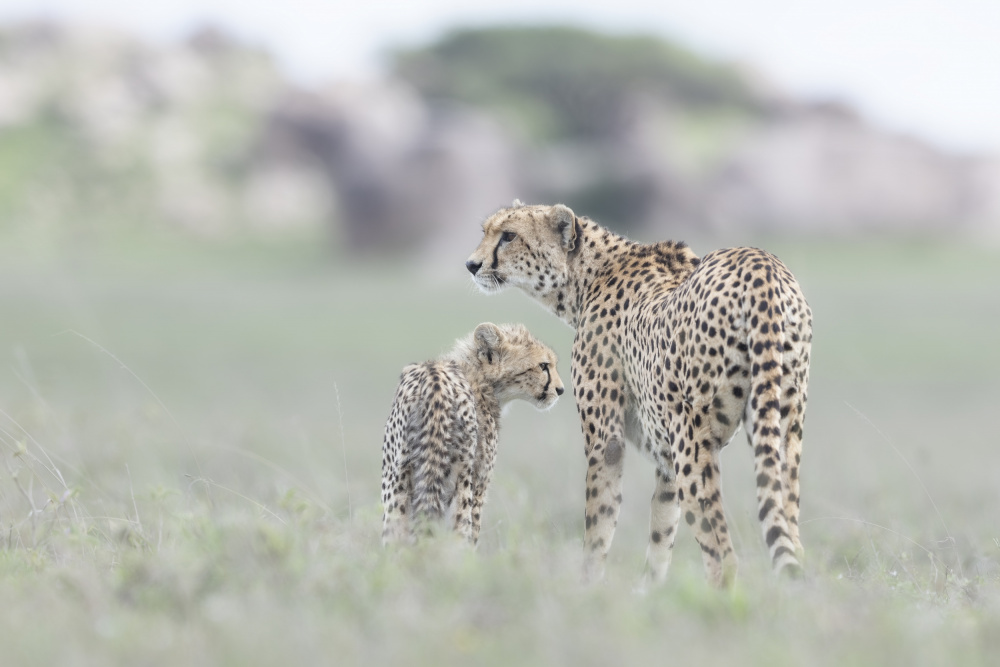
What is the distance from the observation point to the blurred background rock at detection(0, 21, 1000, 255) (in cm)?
3684

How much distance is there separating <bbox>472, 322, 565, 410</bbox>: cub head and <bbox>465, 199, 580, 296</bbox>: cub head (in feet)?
0.74

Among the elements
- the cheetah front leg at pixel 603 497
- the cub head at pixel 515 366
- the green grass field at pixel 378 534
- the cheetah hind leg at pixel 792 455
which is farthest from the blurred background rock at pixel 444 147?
the cheetah hind leg at pixel 792 455

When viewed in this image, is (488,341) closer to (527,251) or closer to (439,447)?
(527,251)

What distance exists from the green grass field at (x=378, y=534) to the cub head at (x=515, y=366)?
399mm

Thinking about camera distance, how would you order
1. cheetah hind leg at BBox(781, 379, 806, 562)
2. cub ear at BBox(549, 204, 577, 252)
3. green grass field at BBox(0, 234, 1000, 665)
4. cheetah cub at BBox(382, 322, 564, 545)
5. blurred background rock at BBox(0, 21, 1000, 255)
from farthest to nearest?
blurred background rock at BBox(0, 21, 1000, 255) → cub ear at BBox(549, 204, 577, 252) → cheetah cub at BBox(382, 322, 564, 545) → cheetah hind leg at BBox(781, 379, 806, 562) → green grass field at BBox(0, 234, 1000, 665)

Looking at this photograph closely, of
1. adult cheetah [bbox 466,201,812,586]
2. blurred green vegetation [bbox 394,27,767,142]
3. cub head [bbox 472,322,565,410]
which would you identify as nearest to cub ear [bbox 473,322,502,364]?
cub head [bbox 472,322,565,410]

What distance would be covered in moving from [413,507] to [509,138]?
36349 millimetres

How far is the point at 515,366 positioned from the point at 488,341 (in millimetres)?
152

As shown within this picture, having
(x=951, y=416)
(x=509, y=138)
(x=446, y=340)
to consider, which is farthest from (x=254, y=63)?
(x=951, y=416)

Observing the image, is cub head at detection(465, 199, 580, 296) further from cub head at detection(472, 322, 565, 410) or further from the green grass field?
the green grass field

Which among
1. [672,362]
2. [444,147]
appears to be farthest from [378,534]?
[444,147]

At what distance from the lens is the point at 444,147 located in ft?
117

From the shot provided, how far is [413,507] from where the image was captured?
4.20m

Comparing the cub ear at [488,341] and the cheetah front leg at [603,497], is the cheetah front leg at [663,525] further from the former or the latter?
the cub ear at [488,341]
